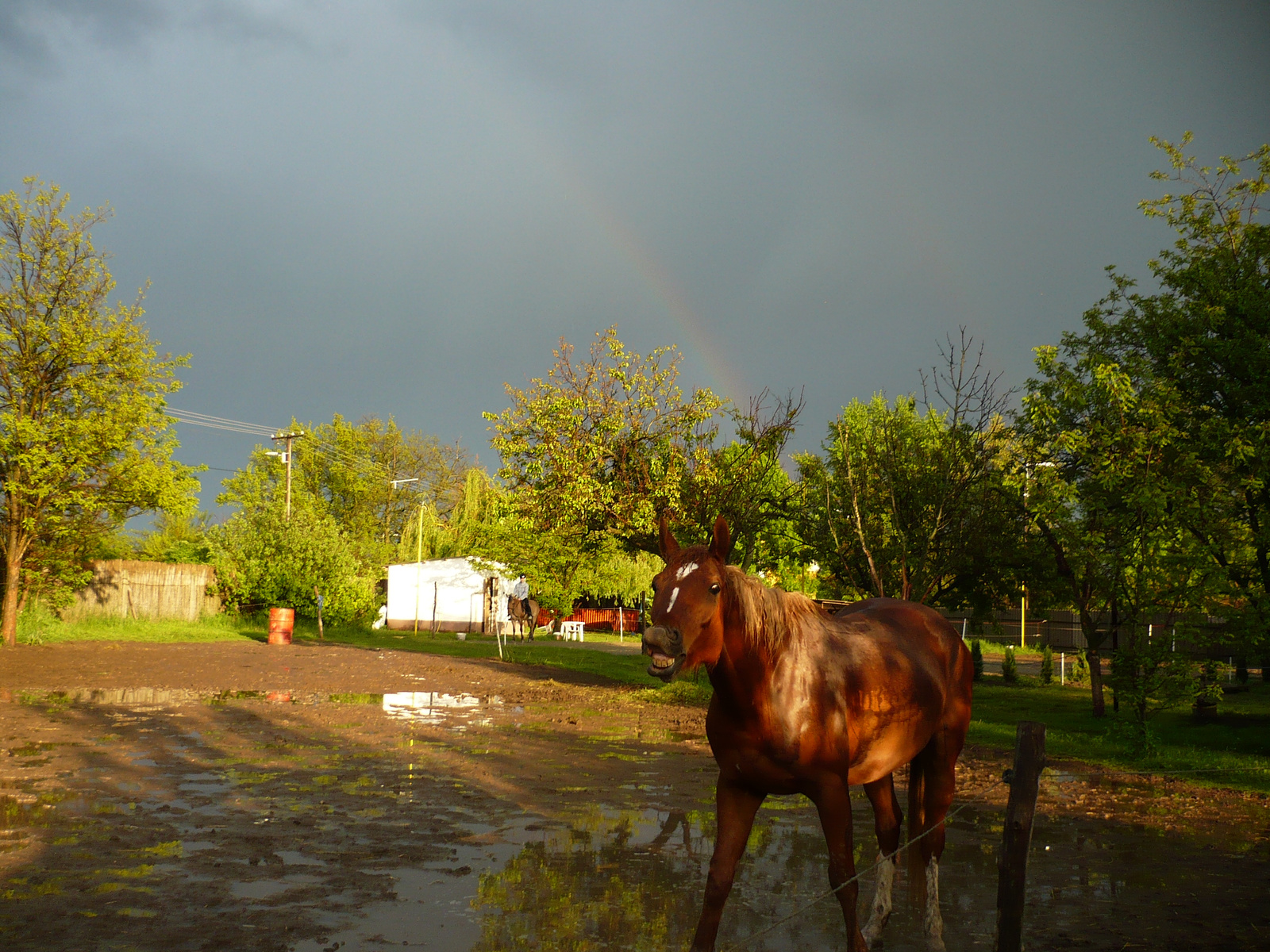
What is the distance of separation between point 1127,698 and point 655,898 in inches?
379

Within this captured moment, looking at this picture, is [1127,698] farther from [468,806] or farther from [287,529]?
[287,529]

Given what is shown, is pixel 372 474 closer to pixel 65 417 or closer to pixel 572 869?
pixel 65 417

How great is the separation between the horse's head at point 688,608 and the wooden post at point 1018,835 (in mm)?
1784

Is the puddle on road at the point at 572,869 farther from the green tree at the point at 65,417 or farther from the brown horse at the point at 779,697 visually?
the green tree at the point at 65,417

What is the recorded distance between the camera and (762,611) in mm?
4645

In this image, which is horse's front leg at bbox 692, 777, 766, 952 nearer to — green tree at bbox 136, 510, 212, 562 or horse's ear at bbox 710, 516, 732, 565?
horse's ear at bbox 710, 516, 732, 565

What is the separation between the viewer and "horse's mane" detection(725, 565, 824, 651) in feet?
14.9

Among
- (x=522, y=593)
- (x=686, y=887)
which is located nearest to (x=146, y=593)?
(x=522, y=593)

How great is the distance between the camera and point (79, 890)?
601cm

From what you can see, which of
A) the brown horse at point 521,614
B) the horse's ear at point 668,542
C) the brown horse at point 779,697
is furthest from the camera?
the brown horse at point 521,614

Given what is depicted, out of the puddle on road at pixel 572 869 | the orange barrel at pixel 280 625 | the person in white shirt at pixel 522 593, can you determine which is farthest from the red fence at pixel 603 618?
the puddle on road at pixel 572 869

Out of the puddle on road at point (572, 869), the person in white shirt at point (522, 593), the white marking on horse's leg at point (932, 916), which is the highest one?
the person in white shirt at point (522, 593)

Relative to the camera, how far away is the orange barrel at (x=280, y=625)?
30.6m

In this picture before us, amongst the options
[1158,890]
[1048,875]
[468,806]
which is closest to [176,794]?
[468,806]
